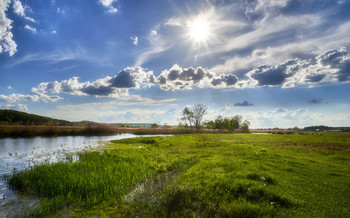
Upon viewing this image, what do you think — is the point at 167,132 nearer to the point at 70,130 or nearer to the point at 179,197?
the point at 70,130

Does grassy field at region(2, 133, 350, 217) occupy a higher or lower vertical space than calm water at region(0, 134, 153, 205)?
higher

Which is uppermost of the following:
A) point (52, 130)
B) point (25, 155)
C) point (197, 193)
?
point (52, 130)

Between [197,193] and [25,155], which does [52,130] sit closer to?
[25,155]

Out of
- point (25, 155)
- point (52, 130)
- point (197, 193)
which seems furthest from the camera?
point (52, 130)

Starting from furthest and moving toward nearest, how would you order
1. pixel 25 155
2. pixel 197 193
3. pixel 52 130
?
pixel 52 130, pixel 25 155, pixel 197 193

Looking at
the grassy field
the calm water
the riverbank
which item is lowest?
the calm water

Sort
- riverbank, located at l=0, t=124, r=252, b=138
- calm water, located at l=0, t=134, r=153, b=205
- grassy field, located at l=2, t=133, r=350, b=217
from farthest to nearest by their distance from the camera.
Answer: riverbank, located at l=0, t=124, r=252, b=138 < calm water, located at l=0, t=134, r=153, b=205 < grassy field, located at l=2, t=133, r=350, b=217

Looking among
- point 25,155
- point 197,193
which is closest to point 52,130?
point 25,155

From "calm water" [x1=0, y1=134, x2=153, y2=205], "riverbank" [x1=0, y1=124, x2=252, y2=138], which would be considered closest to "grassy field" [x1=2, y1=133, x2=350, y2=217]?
"calm water" [x1=0, y1=134, x2=153, y2=205]

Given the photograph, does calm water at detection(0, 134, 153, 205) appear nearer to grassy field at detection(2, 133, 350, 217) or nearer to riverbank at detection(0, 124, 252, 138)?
grassy field at detection(2, 133, 350, 217)

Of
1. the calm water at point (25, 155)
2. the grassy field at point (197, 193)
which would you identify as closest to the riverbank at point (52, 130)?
the calm water at point (25, 155)

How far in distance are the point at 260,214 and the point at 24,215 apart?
31.0ft

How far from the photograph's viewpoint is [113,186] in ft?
30.9

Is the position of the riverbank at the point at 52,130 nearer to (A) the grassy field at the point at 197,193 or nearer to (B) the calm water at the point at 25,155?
(B) the calm water at the point at 25,155
